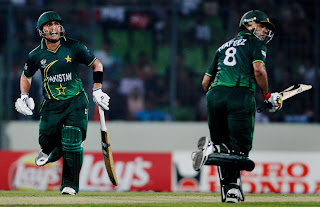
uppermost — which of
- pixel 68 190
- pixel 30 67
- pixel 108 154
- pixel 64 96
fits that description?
pixel 30 67

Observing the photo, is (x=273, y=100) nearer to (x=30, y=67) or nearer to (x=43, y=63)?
(x=43, y=63)

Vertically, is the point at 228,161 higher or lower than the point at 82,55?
lower

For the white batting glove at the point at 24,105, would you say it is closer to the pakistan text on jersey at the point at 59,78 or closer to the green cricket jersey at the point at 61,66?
the green cricket jersey at the point at 61,66

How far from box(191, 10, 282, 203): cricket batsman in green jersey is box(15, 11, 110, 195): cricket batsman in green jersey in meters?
1.27

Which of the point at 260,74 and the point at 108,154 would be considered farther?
the point at 108,154

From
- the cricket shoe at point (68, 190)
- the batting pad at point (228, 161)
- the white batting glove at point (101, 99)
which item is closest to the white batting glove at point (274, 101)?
the batting pad at point (228, 161)

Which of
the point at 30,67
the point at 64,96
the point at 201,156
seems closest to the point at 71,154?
the point at 64,96

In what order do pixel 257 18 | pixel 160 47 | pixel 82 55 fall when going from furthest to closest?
pixel 160 47
pixel 82 55
pixel 257 18

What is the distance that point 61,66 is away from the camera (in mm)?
7895

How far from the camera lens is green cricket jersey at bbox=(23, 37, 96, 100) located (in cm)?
790

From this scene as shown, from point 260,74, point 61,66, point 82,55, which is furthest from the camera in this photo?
point 82,55

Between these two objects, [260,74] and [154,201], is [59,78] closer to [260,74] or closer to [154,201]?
[154,201]

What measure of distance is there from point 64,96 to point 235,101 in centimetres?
188

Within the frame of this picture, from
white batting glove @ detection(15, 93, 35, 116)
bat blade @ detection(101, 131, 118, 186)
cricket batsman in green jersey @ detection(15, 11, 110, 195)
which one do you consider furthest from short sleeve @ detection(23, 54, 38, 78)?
bat blade @ detection(101, 131, 118, 186)
